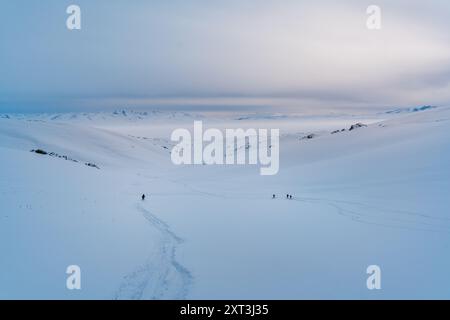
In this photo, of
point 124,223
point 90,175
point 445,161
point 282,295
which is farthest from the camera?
point 90,175

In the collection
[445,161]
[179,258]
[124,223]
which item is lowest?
[179,258]

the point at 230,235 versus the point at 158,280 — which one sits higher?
the point at 230,235

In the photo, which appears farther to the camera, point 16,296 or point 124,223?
point 124,223

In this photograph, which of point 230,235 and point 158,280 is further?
point 230,235

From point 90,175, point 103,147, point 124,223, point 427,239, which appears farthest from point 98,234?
point 103,147
